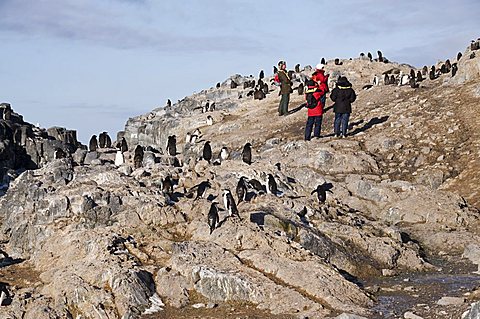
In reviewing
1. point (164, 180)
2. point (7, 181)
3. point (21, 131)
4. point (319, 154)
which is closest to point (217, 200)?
point (164, 180)

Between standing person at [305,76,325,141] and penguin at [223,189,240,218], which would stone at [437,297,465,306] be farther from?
standing person at [305,76,325,141]

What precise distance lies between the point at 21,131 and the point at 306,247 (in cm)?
2008

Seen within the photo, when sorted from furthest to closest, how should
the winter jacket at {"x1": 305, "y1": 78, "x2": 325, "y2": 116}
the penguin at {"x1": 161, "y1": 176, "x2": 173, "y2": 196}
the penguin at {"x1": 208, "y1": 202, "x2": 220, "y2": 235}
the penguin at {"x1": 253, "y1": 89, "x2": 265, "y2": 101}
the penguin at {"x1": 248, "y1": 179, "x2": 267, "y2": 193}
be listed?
the penguin at {"x1": 253, "y1": 89, "x2": 265, "y2": 101}, the winter jacket at {"x1": 305, "y1": 78, "x2": 325, "y2": 116}, the penguin at {"x1": 248, "y1": 179, "x2": 267, "y2": 193}, the penguin at {"x1": 161, "y1": 176, "x2": 173, "y2": 196}, the penguin at {"x1": 208, "y1": 202, "x2": 220, "y2": 235}

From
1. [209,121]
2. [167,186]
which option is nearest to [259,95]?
[209,121]

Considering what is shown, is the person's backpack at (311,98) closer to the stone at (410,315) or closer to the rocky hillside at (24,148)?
the rocky hillside at (24,148)

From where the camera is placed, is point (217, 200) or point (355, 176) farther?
point (355, 176)

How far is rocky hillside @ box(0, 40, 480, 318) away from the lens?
12289 millimetres

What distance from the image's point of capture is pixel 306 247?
14.8 meters

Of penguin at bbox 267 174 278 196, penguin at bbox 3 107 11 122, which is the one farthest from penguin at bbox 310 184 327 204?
penguin at bbox 3 107 11 122

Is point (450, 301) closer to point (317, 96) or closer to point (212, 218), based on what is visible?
point (212, 218)

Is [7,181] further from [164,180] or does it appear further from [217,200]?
[217,200]

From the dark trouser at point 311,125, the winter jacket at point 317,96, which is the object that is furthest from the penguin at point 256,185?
the winter jacket at point 317,96

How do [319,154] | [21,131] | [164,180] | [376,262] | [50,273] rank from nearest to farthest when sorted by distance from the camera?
[50,273], [376,262], [164,180], [319,154], [21,131]

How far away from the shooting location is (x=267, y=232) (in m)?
14.5
